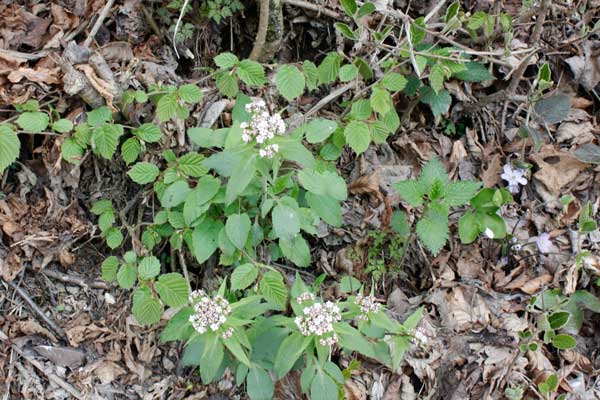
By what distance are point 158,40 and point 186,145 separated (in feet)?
2.45

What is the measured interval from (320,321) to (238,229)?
0.66 metres

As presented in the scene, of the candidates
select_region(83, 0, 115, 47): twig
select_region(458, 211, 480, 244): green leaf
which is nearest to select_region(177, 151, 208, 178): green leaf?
select_region(83, 0, 115, 47): twig

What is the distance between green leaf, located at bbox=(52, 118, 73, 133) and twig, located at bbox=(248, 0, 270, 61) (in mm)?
1173

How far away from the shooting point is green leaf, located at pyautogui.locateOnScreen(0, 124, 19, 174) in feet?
8.38

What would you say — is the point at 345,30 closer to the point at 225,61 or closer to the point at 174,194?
the point at 225,61

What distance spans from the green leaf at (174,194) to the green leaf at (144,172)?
0.55 ft

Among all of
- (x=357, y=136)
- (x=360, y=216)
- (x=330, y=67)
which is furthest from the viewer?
(x=360, y=216)

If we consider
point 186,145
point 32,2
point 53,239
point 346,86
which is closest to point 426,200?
point 346,86

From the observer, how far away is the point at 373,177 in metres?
3.24

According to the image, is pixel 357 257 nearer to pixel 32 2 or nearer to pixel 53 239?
pixel 53 239

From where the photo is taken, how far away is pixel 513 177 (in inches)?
133

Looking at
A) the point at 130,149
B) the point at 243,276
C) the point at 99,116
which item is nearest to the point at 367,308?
the point at 243,276

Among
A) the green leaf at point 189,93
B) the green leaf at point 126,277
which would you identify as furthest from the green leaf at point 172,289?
the green leaf at point 189,93

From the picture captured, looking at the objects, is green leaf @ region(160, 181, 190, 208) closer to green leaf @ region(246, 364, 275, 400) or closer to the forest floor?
the forest floor
